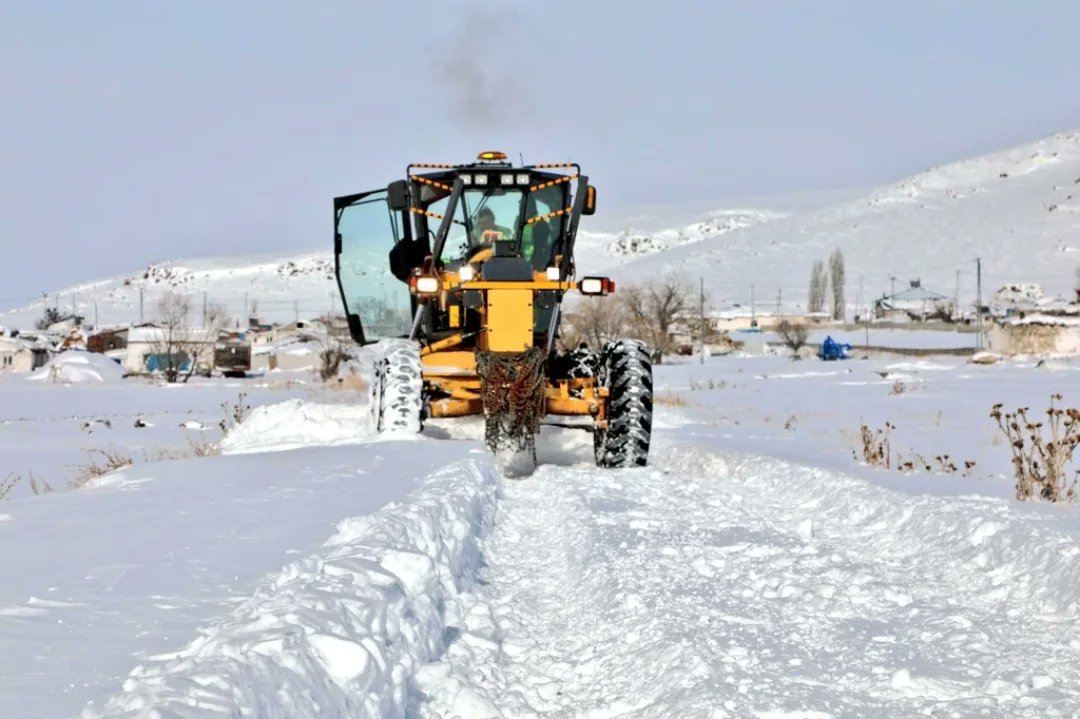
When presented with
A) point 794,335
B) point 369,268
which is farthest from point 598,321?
point 369,268

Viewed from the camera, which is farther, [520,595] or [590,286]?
[590,286]

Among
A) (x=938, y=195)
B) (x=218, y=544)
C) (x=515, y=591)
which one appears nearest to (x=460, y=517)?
(x=515, y=591)

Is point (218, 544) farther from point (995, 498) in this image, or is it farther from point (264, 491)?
point (995, 498)

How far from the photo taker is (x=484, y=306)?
38.4 ft

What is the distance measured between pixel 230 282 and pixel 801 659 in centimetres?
19433

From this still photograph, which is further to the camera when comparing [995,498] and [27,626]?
[995,498]

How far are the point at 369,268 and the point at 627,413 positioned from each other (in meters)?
3.78

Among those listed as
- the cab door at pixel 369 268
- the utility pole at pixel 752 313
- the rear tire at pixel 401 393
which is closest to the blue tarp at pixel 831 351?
the utility pole at pixel 752 313

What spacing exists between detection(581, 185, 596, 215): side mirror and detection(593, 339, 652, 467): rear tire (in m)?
1.69

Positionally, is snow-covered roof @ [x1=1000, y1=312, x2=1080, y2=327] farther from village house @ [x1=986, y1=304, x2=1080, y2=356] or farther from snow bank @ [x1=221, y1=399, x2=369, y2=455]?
snow bank @ [x1=221, y1=399, x2=369, y2=455]

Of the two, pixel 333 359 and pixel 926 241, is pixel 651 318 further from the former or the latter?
pixel 926 241

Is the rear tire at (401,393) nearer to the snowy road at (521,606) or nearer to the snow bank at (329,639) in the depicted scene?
the snowy road at (521,606)

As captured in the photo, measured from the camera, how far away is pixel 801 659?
4.57 m

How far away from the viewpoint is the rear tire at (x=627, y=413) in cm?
1161
